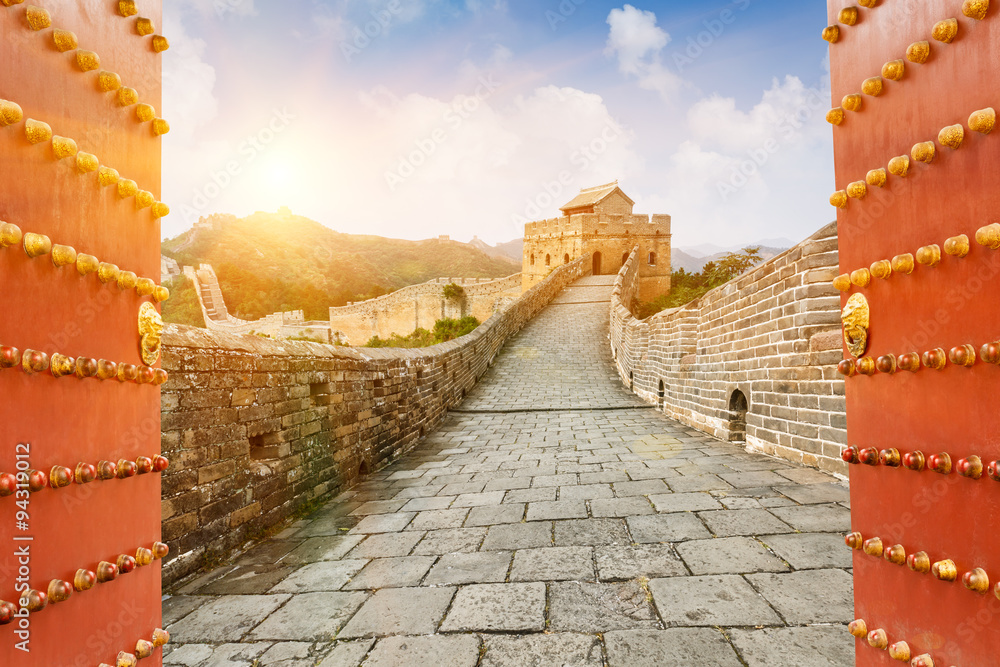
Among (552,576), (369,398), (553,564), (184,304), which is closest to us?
(552,576)

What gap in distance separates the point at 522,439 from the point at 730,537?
3.73m

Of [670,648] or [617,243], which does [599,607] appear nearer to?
[670,648]

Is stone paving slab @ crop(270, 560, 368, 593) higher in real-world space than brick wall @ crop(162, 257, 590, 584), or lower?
lower

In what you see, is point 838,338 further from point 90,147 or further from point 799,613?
point 90,147

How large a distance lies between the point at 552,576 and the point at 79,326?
2.20 m

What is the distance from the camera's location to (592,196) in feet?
133

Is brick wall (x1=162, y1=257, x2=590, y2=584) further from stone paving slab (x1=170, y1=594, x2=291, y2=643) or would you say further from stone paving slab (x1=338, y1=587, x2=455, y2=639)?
stone paving slab (x1=338, y1=587, x2=455, y2=639)

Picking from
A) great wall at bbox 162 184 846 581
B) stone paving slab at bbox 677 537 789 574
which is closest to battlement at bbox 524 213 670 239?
great wall at bbox 162 184 846 581

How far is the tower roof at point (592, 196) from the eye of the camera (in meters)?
39.3

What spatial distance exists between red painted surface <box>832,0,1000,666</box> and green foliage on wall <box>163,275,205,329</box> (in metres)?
42.0

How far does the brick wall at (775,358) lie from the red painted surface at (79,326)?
429 cm

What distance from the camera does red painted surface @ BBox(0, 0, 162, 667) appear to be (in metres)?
0.85

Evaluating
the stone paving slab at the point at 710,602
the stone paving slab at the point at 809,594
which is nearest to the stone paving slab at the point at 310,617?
the stone paving slab at the point at 710,602

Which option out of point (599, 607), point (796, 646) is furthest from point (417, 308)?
point (796, 646)
